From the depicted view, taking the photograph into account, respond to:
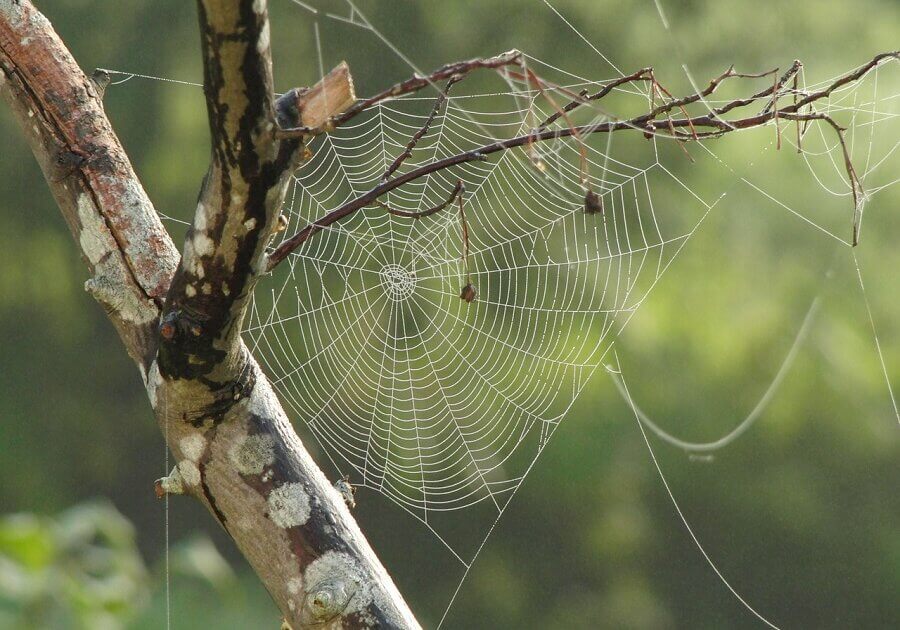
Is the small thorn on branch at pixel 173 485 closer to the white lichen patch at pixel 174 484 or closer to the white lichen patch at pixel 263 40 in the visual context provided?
the white lichen patch at pixel 174 484

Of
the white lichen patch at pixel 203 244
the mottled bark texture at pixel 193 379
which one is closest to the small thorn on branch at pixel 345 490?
the mottled bark texture at pixel 193 379

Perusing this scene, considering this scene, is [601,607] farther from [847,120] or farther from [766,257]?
[847,120]

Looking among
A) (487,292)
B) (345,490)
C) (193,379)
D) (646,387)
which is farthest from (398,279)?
(646,387)

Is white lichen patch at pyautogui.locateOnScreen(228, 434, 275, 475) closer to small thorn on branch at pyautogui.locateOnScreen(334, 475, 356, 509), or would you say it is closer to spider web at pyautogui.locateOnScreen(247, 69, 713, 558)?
small thorn on branch at pyautogui.locateOnScreen(334, 475, 356, 509)

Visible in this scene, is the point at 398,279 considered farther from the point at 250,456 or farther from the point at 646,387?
the point at 646,387

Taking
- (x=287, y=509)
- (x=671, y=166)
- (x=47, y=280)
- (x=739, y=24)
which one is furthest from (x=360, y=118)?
(x=287, y=509)

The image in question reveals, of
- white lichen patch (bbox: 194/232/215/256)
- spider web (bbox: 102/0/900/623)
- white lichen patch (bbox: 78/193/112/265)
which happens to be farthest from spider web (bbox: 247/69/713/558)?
white lichen patch (bbox: 194/232/215/256)
